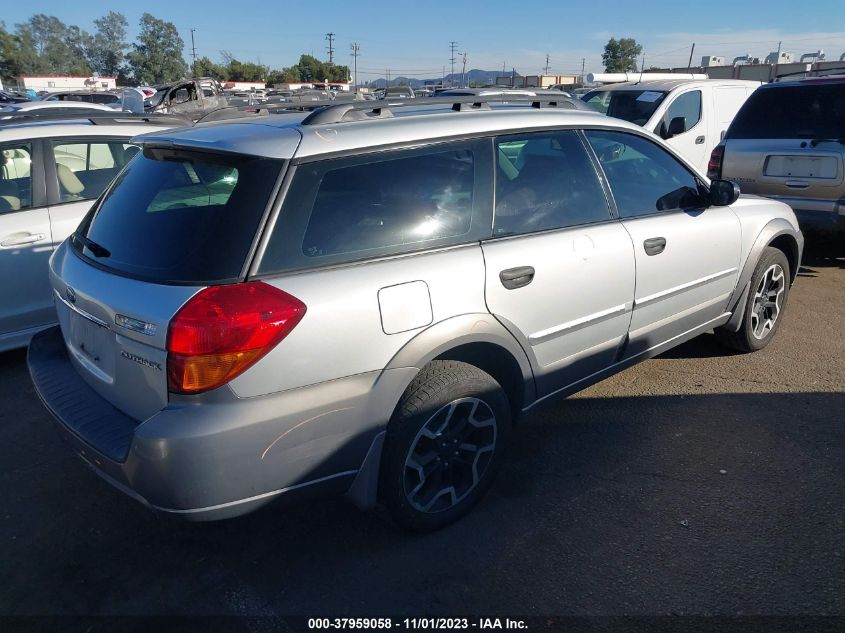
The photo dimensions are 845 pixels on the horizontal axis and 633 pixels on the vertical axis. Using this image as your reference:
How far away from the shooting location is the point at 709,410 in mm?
4012

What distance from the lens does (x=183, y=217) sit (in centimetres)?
258

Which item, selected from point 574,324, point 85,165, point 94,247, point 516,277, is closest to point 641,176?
point 574,324

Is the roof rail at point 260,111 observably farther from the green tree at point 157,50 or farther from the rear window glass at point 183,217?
the green tree at point 157,50

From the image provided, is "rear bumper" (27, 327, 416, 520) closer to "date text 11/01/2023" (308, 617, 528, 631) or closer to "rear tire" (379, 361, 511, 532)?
"rear tire" (379, 361, 511, 532)

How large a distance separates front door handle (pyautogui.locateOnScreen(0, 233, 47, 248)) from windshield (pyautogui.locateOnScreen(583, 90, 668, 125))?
23.8ft

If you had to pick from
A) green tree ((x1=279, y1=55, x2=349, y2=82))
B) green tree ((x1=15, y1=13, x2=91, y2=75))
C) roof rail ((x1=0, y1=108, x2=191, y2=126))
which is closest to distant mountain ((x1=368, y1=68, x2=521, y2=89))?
roof rail ((x1=0, y1=108, x2=191, y2=126))

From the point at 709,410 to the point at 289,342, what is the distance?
278 centimetres

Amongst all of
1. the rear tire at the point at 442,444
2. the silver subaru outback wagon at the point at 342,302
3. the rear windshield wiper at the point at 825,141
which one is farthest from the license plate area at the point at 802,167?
the rear tire at the point at 442,444

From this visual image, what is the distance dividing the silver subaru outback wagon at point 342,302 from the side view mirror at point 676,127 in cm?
629

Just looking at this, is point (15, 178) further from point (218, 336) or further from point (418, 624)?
point (418, 624)

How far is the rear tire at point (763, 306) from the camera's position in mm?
4574

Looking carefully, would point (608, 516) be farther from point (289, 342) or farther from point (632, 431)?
point (289, 342)

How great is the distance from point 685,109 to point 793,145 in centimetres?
337

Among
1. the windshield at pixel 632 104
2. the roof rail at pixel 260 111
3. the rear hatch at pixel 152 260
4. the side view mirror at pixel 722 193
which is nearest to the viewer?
the rear hatch at pixel 152 260
